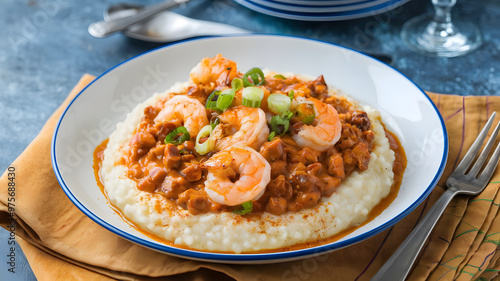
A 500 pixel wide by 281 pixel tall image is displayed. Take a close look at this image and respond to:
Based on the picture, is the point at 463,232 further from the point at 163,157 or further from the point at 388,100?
the point at 163,157

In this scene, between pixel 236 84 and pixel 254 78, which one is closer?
pixel 236 84

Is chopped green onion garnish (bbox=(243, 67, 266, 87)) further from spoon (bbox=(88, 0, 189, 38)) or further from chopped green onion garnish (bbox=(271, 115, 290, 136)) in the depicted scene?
spoon (bbox=(88, 0, 189, 38))

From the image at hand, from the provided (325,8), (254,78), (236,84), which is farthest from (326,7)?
(236,84)

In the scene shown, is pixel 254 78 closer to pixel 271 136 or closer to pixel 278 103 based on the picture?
pixel 278 103

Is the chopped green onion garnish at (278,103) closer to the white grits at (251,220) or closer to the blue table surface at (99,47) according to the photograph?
the white grits at (251,220)

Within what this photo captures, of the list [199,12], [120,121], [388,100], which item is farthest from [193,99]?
[199,12]

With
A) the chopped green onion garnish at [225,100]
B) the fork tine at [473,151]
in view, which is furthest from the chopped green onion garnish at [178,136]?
the fork tine at [473,151]
